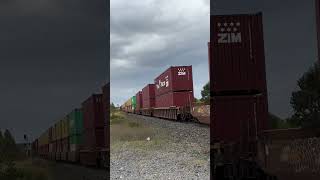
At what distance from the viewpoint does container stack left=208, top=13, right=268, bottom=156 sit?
1135cm

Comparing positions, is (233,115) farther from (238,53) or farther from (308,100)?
(308,100)

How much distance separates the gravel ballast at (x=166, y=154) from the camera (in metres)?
21.0

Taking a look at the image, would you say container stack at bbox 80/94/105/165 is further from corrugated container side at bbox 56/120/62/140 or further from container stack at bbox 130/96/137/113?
container stack at bbox 130/96/137/113

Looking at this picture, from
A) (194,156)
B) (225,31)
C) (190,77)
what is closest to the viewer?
(225,31)

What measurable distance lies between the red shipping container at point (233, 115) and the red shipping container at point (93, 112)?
3704 mm

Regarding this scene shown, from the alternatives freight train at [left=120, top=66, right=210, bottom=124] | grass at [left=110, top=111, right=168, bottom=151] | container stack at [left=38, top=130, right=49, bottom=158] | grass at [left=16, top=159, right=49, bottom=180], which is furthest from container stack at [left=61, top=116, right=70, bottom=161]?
grass at [left=110, top=111, right=168, bottom=151]

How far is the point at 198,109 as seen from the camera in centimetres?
2189

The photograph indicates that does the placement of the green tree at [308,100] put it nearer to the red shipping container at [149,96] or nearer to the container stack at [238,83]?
the container stack at [238,83]

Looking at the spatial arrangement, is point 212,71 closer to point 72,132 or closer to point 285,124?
point 285,124

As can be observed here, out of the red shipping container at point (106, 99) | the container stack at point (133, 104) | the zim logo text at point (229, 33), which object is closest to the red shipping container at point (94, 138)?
the red shipping container at point (106, 99)

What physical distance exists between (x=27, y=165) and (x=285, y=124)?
5148 mm

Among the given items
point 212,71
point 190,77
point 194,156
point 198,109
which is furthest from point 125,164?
point 212,71

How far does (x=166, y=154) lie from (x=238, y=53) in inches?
548

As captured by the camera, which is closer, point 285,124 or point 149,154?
point 285,124
